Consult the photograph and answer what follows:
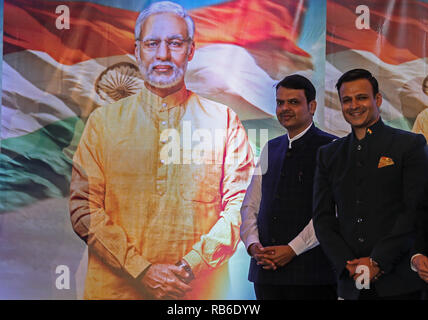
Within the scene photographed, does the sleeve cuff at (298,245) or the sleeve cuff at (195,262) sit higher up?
the sleeve cuff at (298,245)

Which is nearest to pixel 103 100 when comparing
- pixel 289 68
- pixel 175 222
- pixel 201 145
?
pixel 201 145

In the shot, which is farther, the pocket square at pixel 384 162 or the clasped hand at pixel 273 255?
the clasped hand at pixel 273 255

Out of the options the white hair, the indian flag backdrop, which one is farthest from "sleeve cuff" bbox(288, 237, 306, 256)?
the white hair

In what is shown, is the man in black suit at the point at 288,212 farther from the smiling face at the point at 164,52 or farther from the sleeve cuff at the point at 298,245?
the smiling face at the point at 164,52

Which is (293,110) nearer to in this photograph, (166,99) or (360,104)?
(360,104)

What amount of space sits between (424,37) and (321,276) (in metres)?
1.95

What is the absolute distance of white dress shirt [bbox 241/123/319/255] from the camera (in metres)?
3.66

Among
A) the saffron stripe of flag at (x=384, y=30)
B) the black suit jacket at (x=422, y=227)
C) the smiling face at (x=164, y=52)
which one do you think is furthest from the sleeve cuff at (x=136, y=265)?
the saffron stripe of flag at (x=384, y=30)

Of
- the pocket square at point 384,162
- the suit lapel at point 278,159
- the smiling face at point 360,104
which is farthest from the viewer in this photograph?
the suit lapel at point 278,159

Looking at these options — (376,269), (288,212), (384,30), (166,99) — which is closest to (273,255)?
(288,212)

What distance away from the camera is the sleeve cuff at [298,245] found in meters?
3.65

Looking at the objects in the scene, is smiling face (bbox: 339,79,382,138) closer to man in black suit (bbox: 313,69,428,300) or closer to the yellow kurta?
man in black suit (bbox: 313,69,428,300)
